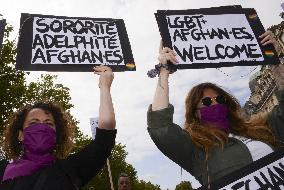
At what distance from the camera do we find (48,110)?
3.65 meters

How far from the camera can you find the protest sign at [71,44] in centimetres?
403

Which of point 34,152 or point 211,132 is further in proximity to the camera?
point 34,152

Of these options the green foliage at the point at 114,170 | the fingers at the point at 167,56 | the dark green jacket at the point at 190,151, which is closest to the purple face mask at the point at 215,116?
the dark green jacket at the point at 190,151

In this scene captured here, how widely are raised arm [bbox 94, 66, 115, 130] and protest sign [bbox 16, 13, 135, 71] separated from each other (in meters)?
0.39

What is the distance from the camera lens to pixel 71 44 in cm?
425

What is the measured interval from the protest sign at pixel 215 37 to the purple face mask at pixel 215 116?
0.78 metres

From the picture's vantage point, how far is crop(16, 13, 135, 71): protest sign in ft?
13.2

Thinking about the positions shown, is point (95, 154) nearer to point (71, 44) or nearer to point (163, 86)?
point (163, 86)

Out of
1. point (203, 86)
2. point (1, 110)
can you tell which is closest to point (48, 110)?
point (203, 86)

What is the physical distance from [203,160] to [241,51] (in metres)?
1.72

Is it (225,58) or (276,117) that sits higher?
(225,58)

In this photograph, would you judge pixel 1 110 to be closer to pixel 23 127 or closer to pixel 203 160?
pixel 23 127

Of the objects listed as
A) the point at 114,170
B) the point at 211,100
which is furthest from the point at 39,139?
the point at 114,170

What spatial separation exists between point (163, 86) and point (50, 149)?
3.51 feet
